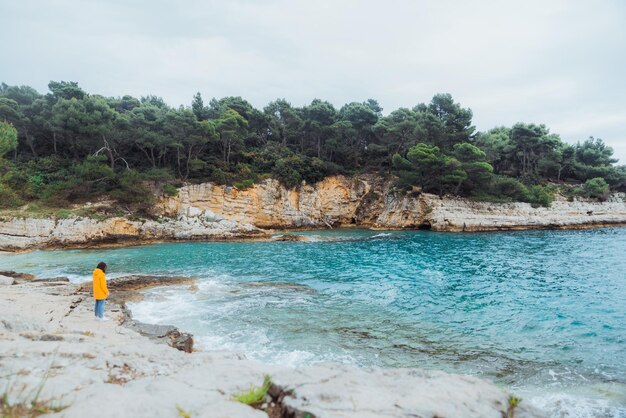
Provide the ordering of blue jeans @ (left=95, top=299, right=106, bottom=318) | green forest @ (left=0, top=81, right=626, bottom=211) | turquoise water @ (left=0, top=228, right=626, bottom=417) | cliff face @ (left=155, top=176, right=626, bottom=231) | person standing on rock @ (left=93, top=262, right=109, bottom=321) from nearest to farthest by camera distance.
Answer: turquoise water @ (left=0, top=228, right=626, bottom=417) < person standing on rock @ (left=93, top=262, right=109, bottom=321) < blue jeans @ (left=95, top=299, right=106, bottom=318) < green forest @ (left=0, top=81, right=626, bottom=211) < cliff face @ (left=155, top=176, right=626, bottom=231)

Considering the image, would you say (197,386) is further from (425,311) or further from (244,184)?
(244,184)

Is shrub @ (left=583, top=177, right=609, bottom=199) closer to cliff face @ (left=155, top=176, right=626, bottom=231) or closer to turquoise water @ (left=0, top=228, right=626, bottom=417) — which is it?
cliff face @ (left=155, top=176, right=626, bottom=231)

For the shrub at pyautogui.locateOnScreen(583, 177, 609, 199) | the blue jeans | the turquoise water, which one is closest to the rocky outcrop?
the turquoise water

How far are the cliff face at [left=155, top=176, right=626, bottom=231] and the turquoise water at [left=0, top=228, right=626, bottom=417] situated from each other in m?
15.2

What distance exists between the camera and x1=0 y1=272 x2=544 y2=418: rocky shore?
10.4 ft

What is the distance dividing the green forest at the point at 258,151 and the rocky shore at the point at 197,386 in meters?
26.4

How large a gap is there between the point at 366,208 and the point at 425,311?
35.7 m

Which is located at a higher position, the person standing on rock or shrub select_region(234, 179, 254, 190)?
shrub select_region(234, 179, 254, 190)

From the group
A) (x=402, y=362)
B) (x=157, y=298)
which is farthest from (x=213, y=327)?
(x=402, y=362)

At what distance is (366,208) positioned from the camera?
4594cm

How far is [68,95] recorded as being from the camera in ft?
117

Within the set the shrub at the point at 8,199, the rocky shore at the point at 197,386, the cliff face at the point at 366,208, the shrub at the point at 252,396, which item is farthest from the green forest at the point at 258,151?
the shrub at the point at 252,396

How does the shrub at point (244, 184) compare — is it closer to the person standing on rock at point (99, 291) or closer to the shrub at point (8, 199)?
the shrub at point (8, 199)

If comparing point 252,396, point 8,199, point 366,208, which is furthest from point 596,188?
point 8,199
